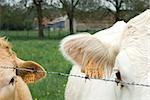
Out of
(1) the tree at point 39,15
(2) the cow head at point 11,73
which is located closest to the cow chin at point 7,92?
A: (2) the cow head at point 11,73

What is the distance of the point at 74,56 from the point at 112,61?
34cm

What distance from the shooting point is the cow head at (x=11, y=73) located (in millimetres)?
4238

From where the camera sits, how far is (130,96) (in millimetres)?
3547

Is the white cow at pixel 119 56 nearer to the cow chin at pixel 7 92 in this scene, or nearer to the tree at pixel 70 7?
the cow chin at pixel 7 92

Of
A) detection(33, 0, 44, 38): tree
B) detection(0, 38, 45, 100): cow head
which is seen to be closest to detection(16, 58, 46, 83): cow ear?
detection(0, 38, 45, 100): cow head

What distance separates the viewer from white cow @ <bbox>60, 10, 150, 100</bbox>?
353cm

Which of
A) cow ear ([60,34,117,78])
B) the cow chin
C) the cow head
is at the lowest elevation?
the cow chin

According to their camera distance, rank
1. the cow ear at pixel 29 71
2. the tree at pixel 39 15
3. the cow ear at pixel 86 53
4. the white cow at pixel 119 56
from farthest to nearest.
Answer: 1. the tree at pixel 39 15
2. the cow ear at pixel 29 71
3. the cow ear at pixel 86 53
4. the white cow at pixel 119 56

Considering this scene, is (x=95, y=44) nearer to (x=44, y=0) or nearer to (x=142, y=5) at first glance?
(x=142, y=5)

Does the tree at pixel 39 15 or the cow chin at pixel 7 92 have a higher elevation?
the tree at pixel 39 15

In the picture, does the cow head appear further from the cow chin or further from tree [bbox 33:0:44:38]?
tree [bbox 33:0:44:38]

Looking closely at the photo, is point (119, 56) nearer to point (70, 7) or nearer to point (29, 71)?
point (29, 71)

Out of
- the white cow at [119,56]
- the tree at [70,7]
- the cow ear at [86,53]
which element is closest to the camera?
the white cow at [119,56]

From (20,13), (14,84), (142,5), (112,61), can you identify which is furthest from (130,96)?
(20,13)
